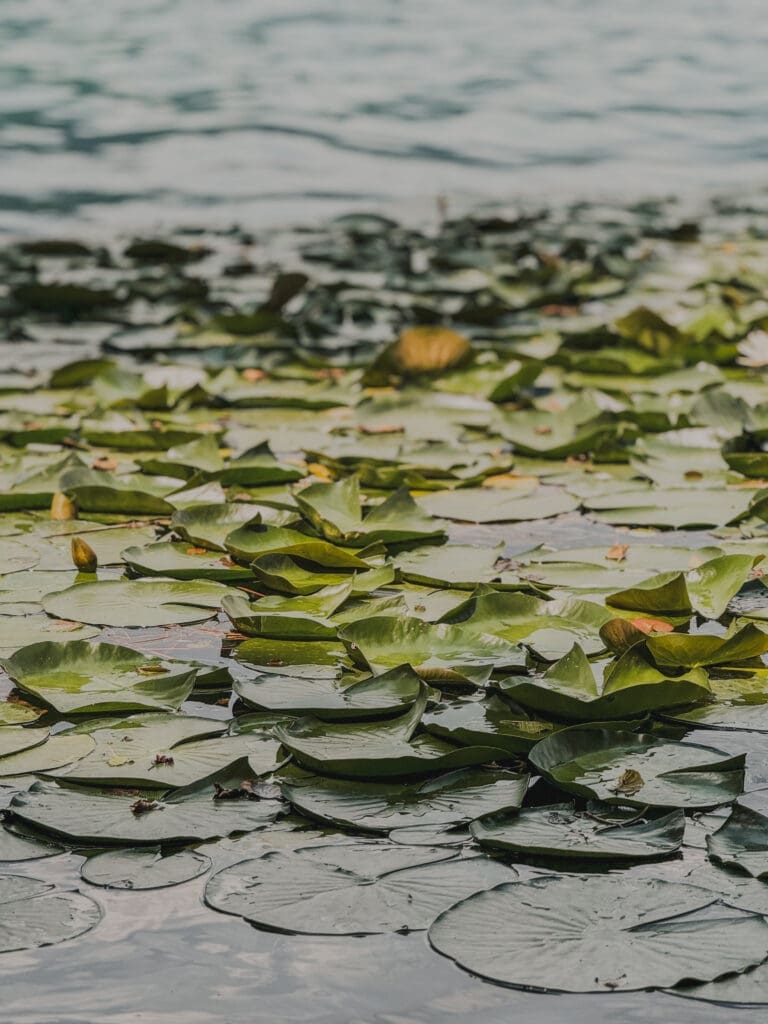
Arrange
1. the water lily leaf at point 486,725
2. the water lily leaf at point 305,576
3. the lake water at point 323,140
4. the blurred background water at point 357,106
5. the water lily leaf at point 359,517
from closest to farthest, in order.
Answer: the lake water at point 323,140, the water lily leaf at point 486,725, the water lily leaf at point 305,576, the water lily leaf at point 359,517, the blurred background water at point 357,106

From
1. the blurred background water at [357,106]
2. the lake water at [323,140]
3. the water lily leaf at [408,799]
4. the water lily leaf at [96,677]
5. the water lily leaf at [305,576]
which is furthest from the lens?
the blurred background water at [357,106]

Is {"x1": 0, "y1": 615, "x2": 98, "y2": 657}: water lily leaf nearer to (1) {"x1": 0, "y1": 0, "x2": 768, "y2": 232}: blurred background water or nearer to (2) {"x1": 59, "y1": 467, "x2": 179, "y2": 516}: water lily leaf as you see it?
(2) {"x1": 59, "y1": 467, "x2": 179, "y2": 516}: water lily leaf

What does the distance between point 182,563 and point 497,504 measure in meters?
0.53

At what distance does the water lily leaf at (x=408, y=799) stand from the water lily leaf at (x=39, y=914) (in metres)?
0.21

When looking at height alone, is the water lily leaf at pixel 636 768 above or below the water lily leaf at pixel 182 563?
below

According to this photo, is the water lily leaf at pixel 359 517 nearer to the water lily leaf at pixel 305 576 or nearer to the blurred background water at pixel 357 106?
the water lily leaf at pixel 305 576

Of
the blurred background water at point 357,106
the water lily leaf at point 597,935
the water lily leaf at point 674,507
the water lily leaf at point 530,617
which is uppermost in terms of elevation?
the blurred background water at point 357,106

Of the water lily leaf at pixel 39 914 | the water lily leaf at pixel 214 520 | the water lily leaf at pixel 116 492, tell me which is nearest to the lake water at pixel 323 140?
the water lily leaf at pixel 39 914

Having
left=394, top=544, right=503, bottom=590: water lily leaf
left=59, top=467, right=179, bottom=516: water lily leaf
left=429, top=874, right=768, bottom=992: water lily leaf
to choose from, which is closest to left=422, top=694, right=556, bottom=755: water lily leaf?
left=429, top=874, right=768, bottom=992: water lily leaf

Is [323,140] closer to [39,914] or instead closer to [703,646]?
[703,646]

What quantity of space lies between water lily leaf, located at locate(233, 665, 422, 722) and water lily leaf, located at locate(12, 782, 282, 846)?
0.56 ft

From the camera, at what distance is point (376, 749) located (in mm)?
1314

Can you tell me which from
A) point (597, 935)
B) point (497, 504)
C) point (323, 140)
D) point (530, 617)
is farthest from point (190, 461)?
point (323, 140)

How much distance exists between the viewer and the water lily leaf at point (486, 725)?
1.33 meters
